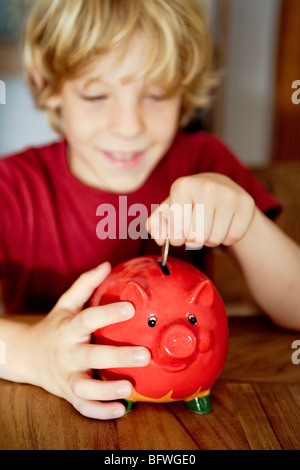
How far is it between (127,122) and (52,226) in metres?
0.24

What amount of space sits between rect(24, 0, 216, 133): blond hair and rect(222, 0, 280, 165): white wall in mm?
1264

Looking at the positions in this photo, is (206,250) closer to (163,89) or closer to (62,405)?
(163,89)

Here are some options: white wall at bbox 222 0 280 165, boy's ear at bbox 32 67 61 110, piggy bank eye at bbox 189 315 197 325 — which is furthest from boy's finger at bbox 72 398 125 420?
white wall at bbox 222 0 280 165

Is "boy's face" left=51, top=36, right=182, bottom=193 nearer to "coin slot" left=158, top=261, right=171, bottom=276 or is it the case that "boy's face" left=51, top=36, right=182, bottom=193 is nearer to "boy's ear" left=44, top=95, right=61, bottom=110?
"boy's ear" left=44, top=95, right=61, bottom=110

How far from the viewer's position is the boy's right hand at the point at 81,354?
0.47 meters

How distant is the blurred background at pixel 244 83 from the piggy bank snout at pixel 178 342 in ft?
4.57

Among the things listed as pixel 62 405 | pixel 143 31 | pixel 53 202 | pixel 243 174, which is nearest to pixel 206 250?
pixel 243 174

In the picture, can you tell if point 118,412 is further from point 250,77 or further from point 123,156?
point 250,77

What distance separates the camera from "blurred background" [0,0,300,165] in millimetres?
1894

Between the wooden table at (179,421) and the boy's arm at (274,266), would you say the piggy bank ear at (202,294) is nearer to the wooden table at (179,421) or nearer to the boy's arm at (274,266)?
the wooden table at (179,421)

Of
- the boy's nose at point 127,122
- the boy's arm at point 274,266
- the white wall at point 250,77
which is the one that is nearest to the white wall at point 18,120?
the white wall at point 250,77

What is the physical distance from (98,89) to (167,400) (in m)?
0.47

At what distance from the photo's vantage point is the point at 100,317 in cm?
48

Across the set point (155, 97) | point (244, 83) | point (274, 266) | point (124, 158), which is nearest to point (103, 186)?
point (124, 158)
